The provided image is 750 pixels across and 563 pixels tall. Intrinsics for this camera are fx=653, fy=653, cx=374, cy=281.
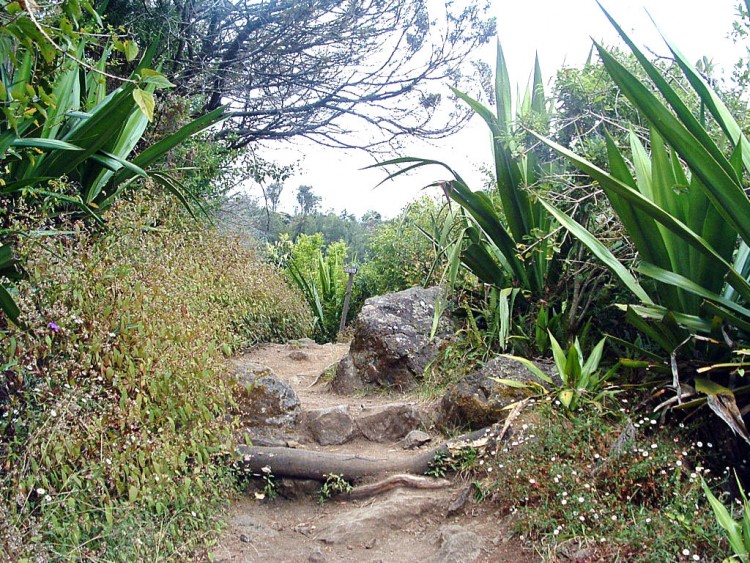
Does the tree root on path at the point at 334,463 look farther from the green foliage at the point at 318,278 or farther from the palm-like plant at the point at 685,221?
the green foliage at the point at 318,278

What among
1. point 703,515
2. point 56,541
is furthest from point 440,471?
point 56,541

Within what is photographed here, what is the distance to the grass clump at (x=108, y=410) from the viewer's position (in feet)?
8.63

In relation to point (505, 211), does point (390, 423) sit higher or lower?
lower

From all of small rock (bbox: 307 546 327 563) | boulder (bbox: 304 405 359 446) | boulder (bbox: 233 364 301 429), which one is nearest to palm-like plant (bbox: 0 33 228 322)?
boulder (bbox: 233 364 301 429)

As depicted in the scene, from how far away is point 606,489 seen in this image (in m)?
2.95

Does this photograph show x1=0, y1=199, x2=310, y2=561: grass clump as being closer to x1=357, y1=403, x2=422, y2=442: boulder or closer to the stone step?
the stone step

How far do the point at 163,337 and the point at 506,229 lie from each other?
286cm

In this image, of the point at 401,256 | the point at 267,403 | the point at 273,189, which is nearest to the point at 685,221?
the point at 267,403

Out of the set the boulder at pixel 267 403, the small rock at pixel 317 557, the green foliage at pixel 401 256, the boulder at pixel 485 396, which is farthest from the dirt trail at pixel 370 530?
the green foliage at pixel 401 256

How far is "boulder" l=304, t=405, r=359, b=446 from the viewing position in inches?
174

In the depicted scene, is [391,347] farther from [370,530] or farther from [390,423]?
[370,530]

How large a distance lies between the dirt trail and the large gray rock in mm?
1390

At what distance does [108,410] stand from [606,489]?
2288 millimetres

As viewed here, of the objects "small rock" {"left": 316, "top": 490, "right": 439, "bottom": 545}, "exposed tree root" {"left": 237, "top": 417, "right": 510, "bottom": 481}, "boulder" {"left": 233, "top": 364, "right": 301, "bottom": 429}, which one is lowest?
"small rock" {"left": 316, "top": 490, "right": 439, "bottom": 545}
